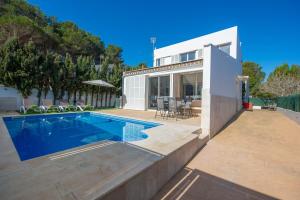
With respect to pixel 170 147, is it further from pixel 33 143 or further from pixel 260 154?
pixel 33 143

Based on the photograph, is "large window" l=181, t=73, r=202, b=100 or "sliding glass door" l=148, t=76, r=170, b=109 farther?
"large window" l=181, t=73, r=202, b=100

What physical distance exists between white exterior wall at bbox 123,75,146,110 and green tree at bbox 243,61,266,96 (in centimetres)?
2986

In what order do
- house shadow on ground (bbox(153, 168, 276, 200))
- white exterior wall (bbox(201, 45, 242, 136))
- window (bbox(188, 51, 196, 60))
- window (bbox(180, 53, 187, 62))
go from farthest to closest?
1. window (bbox(180, 53, 187, 62))
2. window (bbox(188, 51, 196, 60))
3. white exterior wall (bbox(201, 45, 242, 136))
4. house shadow on ground (bbox(153, 168, 276, 200))

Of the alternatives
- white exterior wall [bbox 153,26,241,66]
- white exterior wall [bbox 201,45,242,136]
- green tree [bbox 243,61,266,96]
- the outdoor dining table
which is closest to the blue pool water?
the outdoor dining table

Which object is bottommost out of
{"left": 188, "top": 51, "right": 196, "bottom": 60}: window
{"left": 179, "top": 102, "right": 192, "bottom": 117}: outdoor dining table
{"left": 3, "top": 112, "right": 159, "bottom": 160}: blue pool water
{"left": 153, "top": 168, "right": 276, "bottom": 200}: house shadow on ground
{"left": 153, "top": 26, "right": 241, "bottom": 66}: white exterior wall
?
{"left": 153, "top": 168, "right": 276, "bottom": 200}: house shadow on ground

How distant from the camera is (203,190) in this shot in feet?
10.3

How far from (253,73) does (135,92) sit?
3329 centimetres

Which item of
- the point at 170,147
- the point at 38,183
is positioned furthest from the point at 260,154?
the point at 38,183

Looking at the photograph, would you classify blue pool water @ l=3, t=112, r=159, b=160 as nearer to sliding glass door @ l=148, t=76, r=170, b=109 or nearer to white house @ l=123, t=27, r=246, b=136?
white house @ l=123, t=27, r=246, b=136

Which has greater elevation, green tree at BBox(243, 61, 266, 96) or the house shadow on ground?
green tree at BBox(243, 61, 266, 96)

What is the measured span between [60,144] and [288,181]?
21.7ft

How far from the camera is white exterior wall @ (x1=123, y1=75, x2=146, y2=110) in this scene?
13.5 meters

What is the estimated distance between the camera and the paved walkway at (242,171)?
10.2ft

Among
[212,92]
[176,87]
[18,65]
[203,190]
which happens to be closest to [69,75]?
[18,65]
